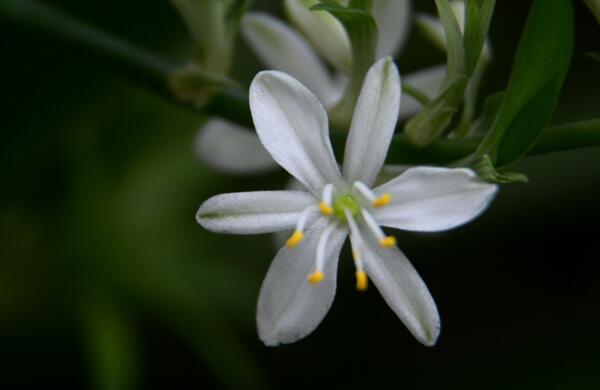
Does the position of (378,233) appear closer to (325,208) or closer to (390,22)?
(325,208)

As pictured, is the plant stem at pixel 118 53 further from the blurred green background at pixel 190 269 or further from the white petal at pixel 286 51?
the blurred green background at pixel 190 269

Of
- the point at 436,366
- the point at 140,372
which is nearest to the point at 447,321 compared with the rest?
the point at 436,366

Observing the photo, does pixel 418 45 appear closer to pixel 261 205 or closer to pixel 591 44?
pixel 591 44

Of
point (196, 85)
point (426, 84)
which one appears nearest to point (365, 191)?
point (196, 85)

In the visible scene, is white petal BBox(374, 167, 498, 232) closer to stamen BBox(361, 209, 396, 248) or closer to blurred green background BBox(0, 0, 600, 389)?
stamen BBox(361, 209, 396, 248)

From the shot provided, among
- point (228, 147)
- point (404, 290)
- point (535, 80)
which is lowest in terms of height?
point (404, 290)

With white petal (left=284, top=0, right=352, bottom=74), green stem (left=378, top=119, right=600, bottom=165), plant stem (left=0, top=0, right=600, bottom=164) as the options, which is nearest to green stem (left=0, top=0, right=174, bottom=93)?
plant stem (left=0, top=0, right=600, bottom=164)

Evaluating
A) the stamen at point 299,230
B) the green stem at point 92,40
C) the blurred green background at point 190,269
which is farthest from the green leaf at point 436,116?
the blurred green background at point 190,269
